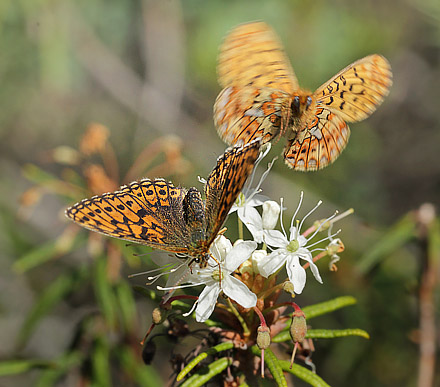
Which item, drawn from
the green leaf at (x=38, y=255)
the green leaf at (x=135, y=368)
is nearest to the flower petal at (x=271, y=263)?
the green leaf at (x=135, y=368)

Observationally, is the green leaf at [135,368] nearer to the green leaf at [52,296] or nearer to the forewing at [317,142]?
the green leaf at [52,296]

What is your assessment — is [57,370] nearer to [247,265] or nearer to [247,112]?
[247,265]

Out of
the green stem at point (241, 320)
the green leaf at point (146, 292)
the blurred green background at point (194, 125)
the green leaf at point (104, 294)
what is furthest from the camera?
the blurred green background at point (194, 125)

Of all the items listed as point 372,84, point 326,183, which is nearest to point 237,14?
point 326,183

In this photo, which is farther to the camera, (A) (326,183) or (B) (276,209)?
(A) (326,183)

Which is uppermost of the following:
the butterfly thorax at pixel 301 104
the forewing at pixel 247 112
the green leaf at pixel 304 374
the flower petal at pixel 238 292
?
the butterfly thorax at pixel 301 104

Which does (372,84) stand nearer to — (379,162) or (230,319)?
(230,319)
